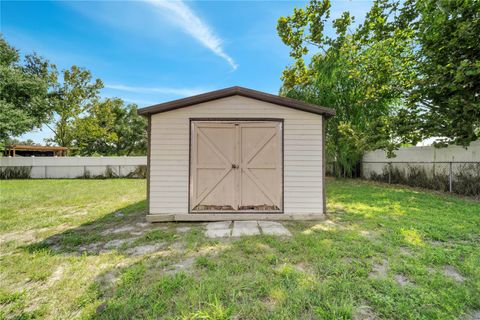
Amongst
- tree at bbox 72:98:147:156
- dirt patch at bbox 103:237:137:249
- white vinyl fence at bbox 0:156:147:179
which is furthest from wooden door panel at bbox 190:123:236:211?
tree at bbox 72:98:147:156

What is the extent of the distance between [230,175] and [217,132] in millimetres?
937

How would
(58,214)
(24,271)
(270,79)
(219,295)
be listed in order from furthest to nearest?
(270,79) → (58,214) → (24,271) → (219,295)

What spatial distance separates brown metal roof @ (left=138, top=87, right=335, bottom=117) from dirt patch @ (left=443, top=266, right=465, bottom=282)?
292 cm

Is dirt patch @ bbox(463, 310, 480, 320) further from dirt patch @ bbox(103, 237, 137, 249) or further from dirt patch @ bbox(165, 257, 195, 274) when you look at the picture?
dirt patch @ bbox(103, 237, 137, 249)

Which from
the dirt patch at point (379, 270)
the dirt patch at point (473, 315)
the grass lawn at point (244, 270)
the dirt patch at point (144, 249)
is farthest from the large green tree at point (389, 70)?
the dirt patch at point (144, 249)

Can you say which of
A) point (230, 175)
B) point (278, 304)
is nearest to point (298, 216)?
point (230, 175)

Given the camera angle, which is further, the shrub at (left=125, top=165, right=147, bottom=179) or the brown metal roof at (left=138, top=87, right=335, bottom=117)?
the shrub at (left=125, top=165, right=147, bottom=179)

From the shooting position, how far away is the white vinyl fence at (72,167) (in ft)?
40.4

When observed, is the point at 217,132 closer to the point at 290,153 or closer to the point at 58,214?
the point at 290,153

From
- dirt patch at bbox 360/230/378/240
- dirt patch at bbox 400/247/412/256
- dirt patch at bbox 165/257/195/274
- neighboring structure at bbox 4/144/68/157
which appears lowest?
dirt patch at bbox 165/257/195/274

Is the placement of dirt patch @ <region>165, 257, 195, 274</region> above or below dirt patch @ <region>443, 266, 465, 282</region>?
below

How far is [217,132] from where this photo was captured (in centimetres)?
433

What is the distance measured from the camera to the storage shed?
13.9ft

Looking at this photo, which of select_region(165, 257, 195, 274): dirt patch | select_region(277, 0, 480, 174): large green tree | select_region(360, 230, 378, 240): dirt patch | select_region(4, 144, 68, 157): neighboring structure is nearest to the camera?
select_region(165, 257, 195, 274): dirt patch
